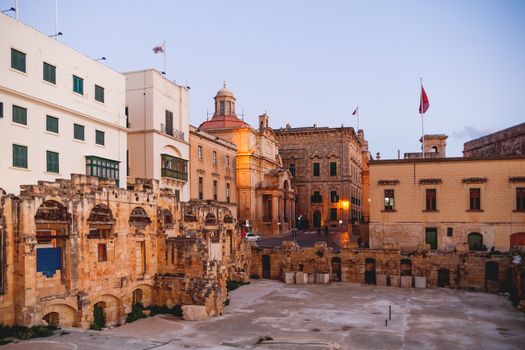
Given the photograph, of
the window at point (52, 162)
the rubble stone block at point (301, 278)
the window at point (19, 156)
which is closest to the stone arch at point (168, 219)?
the window at point (52, 162)

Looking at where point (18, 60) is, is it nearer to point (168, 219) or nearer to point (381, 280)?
point (168, 219)

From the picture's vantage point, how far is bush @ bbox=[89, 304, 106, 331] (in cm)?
2683

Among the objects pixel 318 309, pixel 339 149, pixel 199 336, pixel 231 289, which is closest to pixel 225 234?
pixel 231 289

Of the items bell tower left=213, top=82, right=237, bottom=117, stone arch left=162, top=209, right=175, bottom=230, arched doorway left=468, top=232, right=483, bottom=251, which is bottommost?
arched doorway left=468, top=232, right=483, bottom=251

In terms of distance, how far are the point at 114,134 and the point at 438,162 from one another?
26884 millimetres

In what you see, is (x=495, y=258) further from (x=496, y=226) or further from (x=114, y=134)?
(x=114, y=134)

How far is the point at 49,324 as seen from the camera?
79.6 ft

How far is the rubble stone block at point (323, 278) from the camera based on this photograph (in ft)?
140

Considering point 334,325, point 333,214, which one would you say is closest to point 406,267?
point 334,325

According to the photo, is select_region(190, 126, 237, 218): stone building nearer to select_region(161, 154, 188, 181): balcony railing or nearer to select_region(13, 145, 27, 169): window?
select_region(161, 154, 188, 181): balcony railing

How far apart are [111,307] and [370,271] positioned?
23.0 metres

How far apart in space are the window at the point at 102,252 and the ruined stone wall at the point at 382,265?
63.9 feet

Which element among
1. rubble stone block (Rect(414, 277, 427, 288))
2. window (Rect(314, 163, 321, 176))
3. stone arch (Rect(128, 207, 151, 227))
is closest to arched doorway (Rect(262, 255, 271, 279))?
rubble stone block (Rect(414, 277, 427, 288))

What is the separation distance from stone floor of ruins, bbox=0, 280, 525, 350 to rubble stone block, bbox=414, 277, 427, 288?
188cm
